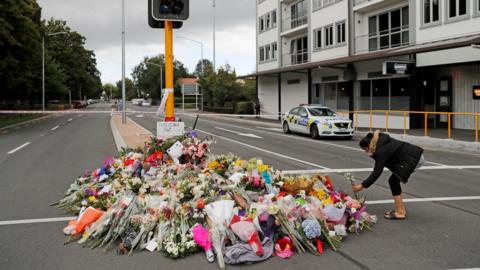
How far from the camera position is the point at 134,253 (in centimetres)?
567

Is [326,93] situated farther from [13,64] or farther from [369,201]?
[369,201]

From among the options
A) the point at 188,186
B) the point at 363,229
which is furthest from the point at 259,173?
the point at 363,229

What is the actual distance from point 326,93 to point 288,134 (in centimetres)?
999

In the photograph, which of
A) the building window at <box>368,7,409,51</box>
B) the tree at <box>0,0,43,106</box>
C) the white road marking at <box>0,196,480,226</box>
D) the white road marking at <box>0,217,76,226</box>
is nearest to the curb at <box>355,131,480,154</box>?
the building window at <box>368,7,409,51</box>

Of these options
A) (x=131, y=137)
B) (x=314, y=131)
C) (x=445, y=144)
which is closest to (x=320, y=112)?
(x=314, y=131)

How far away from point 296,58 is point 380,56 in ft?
55.1

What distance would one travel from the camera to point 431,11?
23.4m

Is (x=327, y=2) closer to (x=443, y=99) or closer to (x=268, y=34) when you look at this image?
(x=268, y=34)

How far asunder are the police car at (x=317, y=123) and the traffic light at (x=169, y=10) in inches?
543

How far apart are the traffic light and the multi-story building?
13.4m

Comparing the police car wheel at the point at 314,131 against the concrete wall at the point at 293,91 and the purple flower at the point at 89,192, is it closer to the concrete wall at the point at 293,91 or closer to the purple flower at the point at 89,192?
the concrete wall at the point at 293,91

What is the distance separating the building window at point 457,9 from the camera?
21.4m

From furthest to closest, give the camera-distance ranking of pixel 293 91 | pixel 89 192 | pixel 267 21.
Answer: pixel 267 21, pixel 293 91, pixel 89 192

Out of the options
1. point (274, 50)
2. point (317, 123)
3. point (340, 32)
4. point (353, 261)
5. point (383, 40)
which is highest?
point (274, 50)
